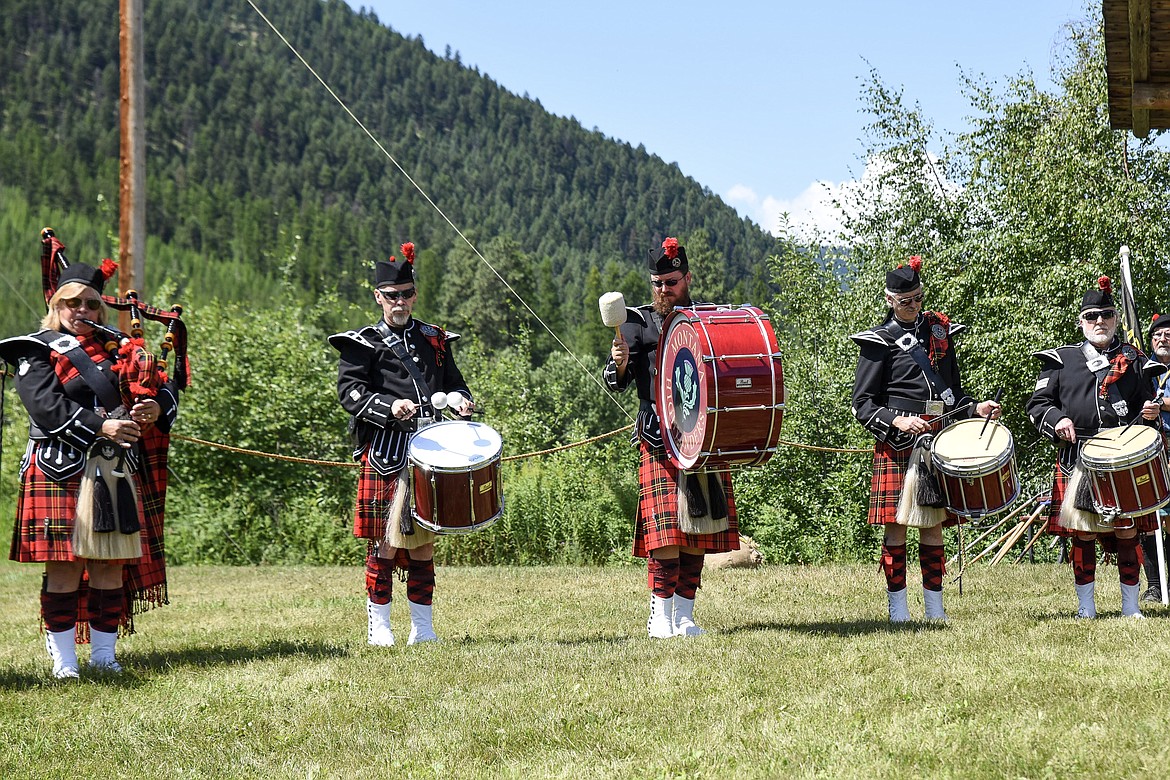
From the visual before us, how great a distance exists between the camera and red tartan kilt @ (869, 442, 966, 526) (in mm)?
6156

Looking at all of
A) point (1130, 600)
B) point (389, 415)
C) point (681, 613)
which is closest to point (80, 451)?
point (389, 415)

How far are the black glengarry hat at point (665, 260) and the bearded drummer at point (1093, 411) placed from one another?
7.53ft

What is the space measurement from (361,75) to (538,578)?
493ft

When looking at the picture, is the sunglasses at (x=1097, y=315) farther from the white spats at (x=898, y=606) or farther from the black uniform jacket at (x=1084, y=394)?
the white spats at (x=898, y=606)

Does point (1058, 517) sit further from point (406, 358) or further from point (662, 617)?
point (406, 358)

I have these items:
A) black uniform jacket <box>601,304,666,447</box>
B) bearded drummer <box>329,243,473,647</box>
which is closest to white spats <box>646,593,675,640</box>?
black uniform jacket <box>601,304,666,447</box>

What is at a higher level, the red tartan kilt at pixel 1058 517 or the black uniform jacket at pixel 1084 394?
the black uniform jacket at pixel 1084 394

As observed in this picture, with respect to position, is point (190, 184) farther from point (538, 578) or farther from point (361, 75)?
point (538, 578)

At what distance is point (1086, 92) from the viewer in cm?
1370

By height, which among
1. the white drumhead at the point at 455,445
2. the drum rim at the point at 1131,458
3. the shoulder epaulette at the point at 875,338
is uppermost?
the shoulder epaulette at the point at 875,338

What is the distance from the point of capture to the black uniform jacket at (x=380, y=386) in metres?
5.81

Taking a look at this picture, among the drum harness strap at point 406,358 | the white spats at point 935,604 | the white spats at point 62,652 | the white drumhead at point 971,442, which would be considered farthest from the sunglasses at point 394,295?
the white spats at point 935,604

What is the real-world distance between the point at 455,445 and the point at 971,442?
2.54 m

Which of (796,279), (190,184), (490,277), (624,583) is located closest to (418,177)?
(190,184)
